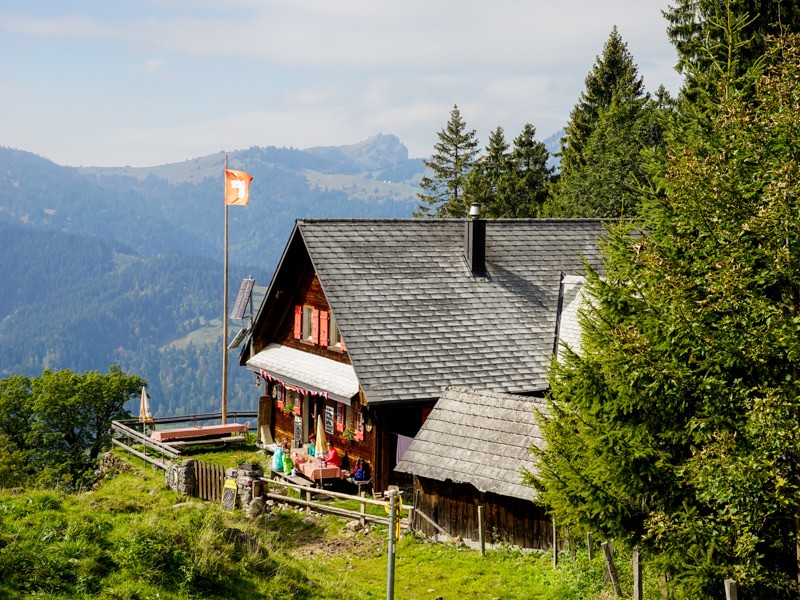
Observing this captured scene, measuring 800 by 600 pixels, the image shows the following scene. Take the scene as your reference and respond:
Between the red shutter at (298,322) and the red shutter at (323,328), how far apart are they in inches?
60.3

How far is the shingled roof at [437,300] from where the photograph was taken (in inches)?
898

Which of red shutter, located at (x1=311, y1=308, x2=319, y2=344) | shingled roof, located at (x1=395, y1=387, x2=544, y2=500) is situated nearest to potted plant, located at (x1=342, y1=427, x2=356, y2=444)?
red shutter, located at (x1=311, y1=308, x2=319, y2=344)

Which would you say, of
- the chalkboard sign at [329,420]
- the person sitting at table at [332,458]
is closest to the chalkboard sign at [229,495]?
the person sitting at table at [332,458]

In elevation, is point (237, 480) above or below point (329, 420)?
below

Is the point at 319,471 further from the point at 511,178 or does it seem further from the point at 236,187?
the point at 511,178

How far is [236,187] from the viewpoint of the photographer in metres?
33.5

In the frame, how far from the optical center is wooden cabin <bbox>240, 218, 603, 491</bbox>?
22656mm

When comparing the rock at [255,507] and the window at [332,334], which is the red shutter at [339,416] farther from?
the rock at [255,507]

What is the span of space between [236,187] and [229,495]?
15707 mm

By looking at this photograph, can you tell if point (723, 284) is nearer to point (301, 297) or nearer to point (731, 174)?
point (731, 174)

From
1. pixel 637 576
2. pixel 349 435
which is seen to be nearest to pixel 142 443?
pixel 349 435

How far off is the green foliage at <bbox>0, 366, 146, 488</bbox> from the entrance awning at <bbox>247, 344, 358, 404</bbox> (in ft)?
34.5

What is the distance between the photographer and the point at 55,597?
10.8 m

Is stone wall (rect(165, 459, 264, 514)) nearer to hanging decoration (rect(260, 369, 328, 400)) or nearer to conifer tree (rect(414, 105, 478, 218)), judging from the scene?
hanging decoration (rect(260, 369, 328, 400))
